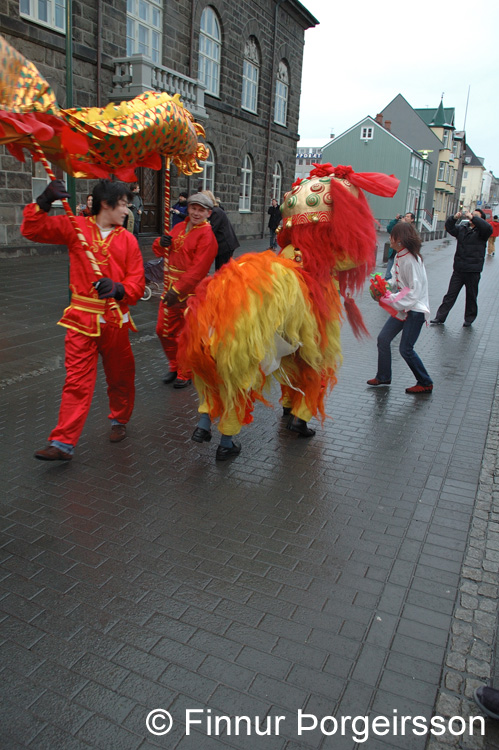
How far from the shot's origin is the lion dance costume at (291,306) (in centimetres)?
367

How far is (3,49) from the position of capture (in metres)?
3.14

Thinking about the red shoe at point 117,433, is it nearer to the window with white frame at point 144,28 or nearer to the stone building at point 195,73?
the stone building at point 195,73

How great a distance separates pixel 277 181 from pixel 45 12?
15550mm

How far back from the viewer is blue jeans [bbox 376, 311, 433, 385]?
6047 mm

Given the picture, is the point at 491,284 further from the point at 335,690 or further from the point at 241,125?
the point at 335,690

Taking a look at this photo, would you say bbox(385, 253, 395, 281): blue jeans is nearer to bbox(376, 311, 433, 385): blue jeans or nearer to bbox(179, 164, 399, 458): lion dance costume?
bbox(376, 311, 433, 385): blue jeans

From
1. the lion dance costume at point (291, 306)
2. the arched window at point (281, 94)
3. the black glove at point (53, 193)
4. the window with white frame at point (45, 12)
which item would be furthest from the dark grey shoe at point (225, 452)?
the arched window at point (281, 94)

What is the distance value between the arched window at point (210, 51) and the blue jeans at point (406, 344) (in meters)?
16.5

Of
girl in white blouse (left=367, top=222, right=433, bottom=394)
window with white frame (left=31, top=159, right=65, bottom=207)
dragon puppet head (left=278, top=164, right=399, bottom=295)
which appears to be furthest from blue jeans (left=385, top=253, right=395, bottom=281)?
window with white frame (left=31, top=159, right=65, bottom=207)

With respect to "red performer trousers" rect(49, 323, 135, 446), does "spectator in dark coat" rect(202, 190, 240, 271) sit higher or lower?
higher

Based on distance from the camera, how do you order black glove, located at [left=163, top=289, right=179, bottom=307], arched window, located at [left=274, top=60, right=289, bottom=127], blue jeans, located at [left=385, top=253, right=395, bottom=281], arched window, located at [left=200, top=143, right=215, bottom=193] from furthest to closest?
arched window, located at [left=274, top=60, right=289, bottom=127]
arched window, located at [left=200, top=143, right=215, bottom=193]
blue jeans, located at [left=385, top=253, right=395, bottom=281]
black glove, located at [left=163, top=289, right=179, bottom=307]

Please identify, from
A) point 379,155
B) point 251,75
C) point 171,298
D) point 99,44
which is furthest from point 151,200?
point 379,155

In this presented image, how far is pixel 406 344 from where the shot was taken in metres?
6.07

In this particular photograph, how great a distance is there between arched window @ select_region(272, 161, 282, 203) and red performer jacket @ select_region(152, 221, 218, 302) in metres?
22.3
